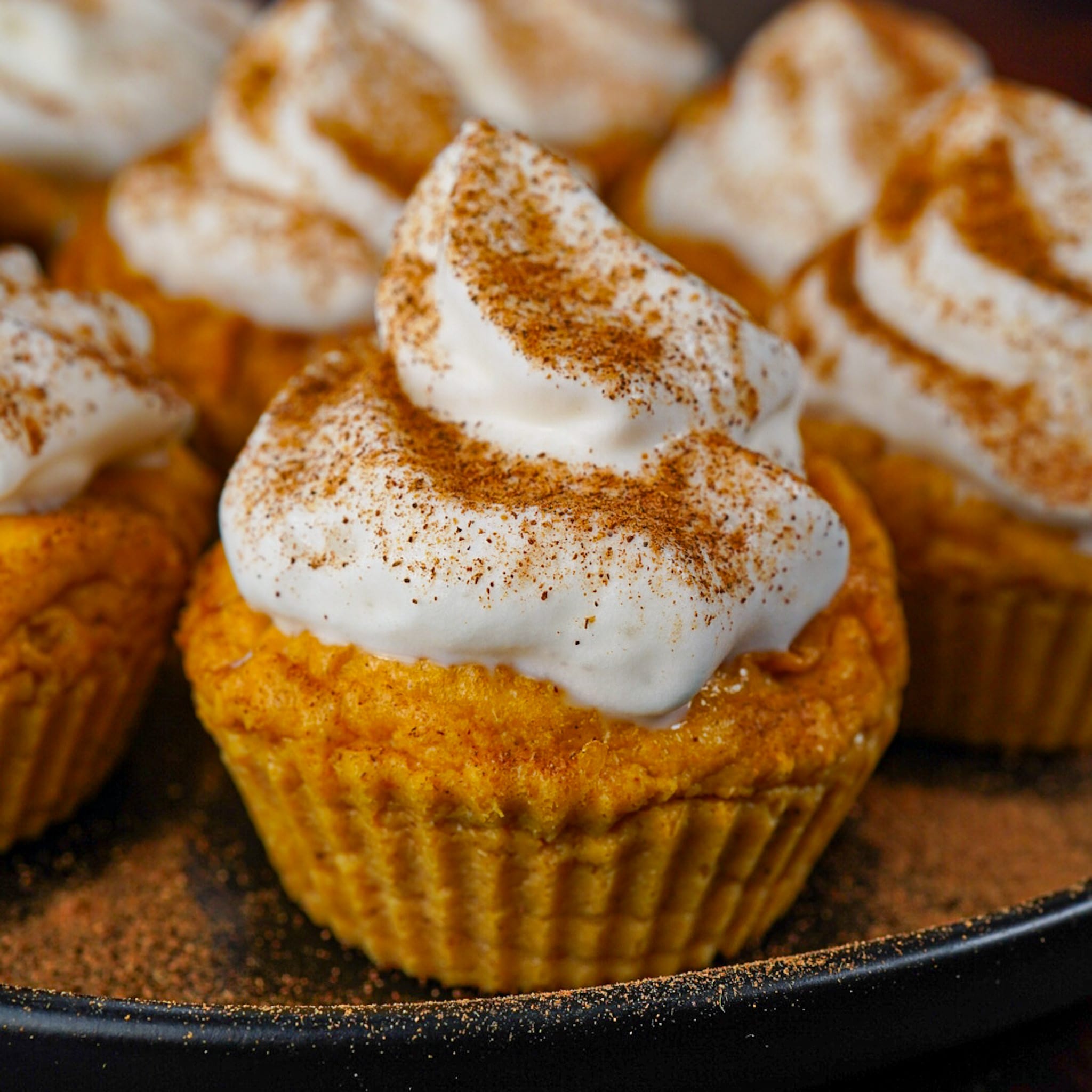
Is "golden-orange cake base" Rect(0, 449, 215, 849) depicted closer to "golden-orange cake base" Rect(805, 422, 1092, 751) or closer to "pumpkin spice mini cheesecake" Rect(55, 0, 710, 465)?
"pumpkin spice mini cheesecake" Rect(55, 0, 710, 465)

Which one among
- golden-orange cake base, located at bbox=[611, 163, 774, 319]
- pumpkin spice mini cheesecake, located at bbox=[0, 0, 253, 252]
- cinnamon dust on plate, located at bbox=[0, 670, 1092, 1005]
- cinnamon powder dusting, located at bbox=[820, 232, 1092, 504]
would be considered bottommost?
cinnamon dust on plate, located at bbox=[0, 670, 1092, 1005]

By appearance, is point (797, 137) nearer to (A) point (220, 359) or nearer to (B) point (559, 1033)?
(A) point (220, 359)

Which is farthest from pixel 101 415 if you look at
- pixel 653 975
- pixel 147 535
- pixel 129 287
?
pixel 653 975

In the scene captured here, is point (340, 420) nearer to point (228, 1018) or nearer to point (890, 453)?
point (228, 1018)

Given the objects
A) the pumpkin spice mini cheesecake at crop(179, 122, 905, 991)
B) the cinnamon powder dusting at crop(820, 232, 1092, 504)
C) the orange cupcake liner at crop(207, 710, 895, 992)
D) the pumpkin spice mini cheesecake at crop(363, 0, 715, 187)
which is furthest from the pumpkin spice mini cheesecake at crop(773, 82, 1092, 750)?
the pumpkin spice mini cheesecake at crop(363, 0, 715, 187)

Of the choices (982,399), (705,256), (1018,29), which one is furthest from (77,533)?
(1018,29)

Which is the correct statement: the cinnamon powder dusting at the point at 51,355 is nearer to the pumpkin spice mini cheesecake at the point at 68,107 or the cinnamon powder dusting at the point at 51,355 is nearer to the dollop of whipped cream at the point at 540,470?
the dollop of whipped cream at the point at 540,470
